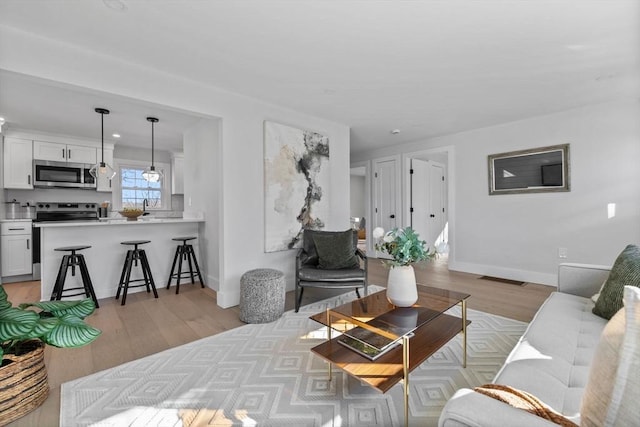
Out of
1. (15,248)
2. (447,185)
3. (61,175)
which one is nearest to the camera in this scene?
(15,248)

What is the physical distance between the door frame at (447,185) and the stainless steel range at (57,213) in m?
5.92

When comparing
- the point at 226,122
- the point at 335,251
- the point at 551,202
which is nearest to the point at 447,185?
the point at 551,202

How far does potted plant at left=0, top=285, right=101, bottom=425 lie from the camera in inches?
54.6

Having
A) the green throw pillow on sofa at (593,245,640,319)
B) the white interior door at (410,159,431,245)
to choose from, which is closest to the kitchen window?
the white interior door at (410,159,431,245)

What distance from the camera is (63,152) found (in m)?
4.79

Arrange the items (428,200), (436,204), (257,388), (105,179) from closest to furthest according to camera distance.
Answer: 1. (257,388)
2. (105,179)
3. (428,200)
4. (436,204)

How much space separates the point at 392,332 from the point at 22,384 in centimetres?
197

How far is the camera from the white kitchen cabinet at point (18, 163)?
14.4 feet

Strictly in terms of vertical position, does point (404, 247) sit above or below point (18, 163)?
below

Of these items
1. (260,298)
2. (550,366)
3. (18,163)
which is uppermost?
(18,163)

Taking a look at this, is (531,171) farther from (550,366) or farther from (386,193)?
(550,366)

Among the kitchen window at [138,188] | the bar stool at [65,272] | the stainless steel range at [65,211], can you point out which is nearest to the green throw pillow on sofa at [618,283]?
the bar stool at [65,272]

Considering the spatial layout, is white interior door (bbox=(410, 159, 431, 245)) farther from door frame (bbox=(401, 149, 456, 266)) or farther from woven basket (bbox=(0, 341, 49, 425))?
woven basket (bbox=(0, 341, 49, 425))

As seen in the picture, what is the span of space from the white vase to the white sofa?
630mm
